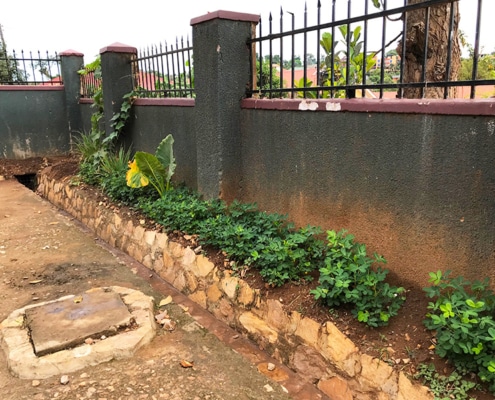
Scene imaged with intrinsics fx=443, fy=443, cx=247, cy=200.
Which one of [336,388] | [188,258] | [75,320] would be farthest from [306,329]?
[75,320]

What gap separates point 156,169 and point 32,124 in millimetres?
6113

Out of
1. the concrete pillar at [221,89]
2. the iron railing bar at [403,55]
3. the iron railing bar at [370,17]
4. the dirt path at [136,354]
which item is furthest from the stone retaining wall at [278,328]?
the iron railing bar at [370,17]

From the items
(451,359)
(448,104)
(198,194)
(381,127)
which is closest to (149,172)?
(198,194)

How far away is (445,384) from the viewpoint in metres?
2.29

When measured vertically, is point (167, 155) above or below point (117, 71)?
below

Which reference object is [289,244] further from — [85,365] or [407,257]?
[85,365]

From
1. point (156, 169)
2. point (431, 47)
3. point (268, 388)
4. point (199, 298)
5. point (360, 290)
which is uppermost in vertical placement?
point (431, 47)

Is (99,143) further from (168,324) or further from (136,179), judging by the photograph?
(168,324)

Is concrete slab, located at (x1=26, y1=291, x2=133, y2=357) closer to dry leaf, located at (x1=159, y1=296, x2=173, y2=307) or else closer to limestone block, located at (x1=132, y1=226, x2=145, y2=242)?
dry leaf, located at (x1=159, y1=296, x2=173, y2=307)

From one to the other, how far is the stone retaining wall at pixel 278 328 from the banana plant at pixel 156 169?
1.77 ft

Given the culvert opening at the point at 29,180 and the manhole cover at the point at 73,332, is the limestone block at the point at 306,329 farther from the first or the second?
the culvert opening at the point at 29,180

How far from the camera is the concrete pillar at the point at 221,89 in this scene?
435 centimetres

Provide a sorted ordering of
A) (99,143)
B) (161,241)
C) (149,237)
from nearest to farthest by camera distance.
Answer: (161,241) → (149,237) → (99,143)

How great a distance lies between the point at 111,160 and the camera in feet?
23.4
